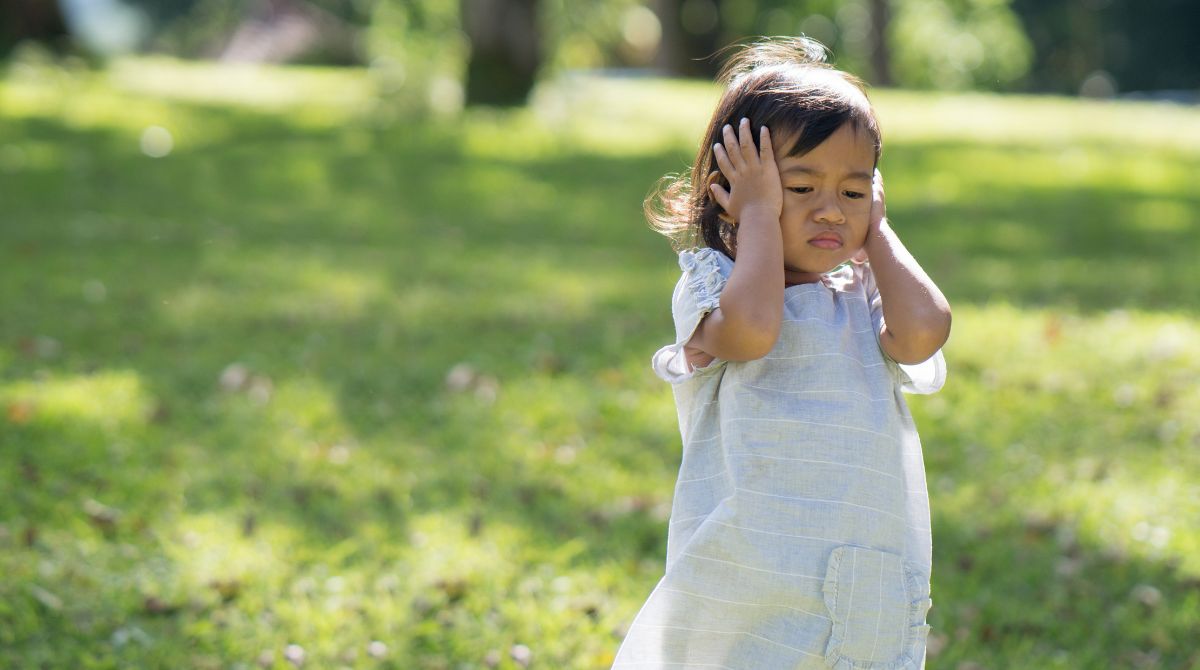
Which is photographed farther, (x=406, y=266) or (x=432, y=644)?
(x=406, y=266)

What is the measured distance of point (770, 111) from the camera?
2.30 meters

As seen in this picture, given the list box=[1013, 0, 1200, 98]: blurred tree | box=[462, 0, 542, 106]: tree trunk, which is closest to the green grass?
box=[462, 0, 542, 106]: tree trunk

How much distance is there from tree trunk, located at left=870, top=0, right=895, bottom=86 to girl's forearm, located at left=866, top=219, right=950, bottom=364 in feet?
92.7

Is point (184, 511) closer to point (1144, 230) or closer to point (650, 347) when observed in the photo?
point (650, 347)

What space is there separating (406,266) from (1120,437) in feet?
15.8

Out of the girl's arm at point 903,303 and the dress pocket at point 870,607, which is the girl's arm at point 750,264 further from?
the dress pocket at point 870,607

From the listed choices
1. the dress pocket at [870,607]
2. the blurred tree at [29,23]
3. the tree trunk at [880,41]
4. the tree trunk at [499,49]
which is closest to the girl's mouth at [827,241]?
the dress pocket at [870,607]

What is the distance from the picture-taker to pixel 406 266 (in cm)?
863

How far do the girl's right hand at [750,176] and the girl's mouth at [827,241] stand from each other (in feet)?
0.29

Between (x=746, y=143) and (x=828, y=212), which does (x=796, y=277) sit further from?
(x=746, y=143)

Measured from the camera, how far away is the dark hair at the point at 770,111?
2281 mm

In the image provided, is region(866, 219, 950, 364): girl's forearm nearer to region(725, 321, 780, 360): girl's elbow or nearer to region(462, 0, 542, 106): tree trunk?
region(725, 321, 780, 360): girl's elbow

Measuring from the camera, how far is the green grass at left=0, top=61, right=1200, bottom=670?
3762 mm

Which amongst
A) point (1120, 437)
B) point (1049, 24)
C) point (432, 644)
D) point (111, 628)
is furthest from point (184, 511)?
point (1049, 24)
